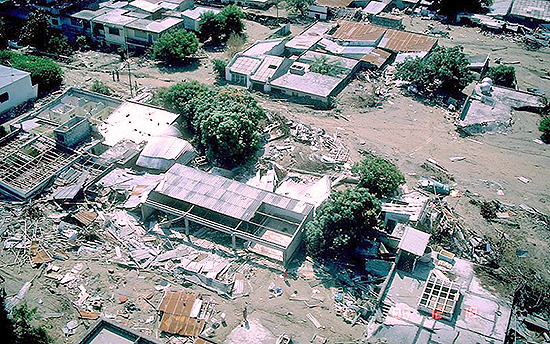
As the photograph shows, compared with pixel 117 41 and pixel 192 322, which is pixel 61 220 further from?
pixel 117 41

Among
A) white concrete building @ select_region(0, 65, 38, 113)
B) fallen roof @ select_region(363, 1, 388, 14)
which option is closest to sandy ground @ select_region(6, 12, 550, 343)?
white concrete building @ select_region(0, 65, 38, 113)

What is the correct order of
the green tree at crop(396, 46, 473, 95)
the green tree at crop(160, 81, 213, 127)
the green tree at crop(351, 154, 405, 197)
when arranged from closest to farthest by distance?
the green tree at crop(351, 154, 405, 197)
the green tree at crop(160, 81, 213, 127)
the green tree at crop(396, 46, 473, 95)

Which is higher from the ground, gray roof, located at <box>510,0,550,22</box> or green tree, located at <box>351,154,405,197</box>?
gray roof, located at <box>510,0,550,22</box>

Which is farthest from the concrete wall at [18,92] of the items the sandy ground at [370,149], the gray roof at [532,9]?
the gray roof at [532,9]

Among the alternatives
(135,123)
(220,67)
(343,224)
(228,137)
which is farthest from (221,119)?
(220,67)

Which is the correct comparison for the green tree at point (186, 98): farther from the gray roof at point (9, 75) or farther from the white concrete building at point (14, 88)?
the gray roof at point (9, 75)

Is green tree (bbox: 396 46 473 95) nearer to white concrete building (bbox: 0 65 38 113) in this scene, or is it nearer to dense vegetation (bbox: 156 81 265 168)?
dense vegetation (bbox: 156 81 265 168)

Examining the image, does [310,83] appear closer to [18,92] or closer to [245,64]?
[245,64]
